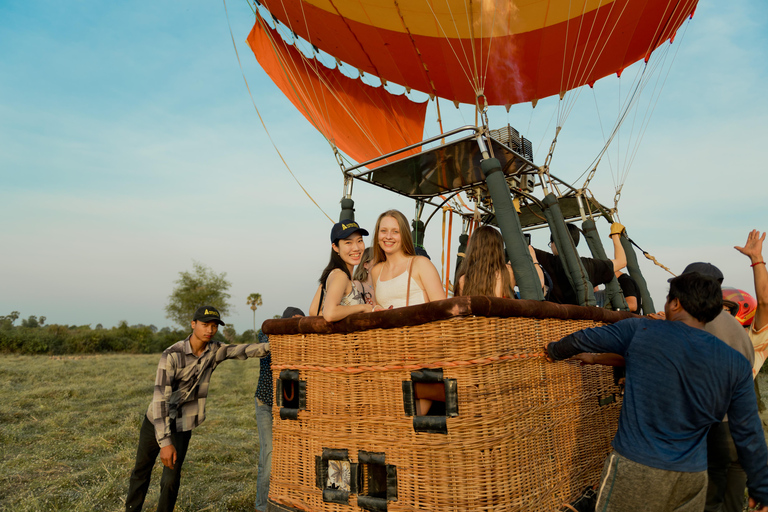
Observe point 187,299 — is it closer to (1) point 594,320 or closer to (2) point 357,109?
(2) point 357,109

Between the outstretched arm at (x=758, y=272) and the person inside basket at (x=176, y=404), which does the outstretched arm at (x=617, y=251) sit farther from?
the person inside basket at (x=176, y=404)

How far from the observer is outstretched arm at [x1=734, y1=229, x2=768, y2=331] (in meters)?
2.82

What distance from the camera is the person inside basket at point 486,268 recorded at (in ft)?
9.04

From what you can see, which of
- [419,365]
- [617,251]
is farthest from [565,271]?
[419,365]

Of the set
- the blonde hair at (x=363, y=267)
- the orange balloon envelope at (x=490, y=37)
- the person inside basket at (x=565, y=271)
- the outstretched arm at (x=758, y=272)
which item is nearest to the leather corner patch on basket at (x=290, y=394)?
the blonde hair at (x=363, y=267)

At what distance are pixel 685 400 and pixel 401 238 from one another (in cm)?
160

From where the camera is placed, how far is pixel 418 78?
815cm

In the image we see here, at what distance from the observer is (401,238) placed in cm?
279

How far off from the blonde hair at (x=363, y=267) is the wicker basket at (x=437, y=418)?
2.31 ft

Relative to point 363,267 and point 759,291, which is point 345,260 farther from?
point 759,291

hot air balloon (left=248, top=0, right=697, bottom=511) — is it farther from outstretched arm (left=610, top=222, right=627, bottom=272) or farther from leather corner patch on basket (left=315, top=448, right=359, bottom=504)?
outstretched arm (left=610, top=222, right=627, bottom=272)

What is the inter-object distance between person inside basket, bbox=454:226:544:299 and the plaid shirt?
163 cm

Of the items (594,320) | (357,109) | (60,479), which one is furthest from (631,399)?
(357,109)

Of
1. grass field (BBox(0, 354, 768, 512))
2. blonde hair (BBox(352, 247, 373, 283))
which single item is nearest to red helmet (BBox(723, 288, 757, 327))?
grass field (BBox(0, 354, 768, 512))
